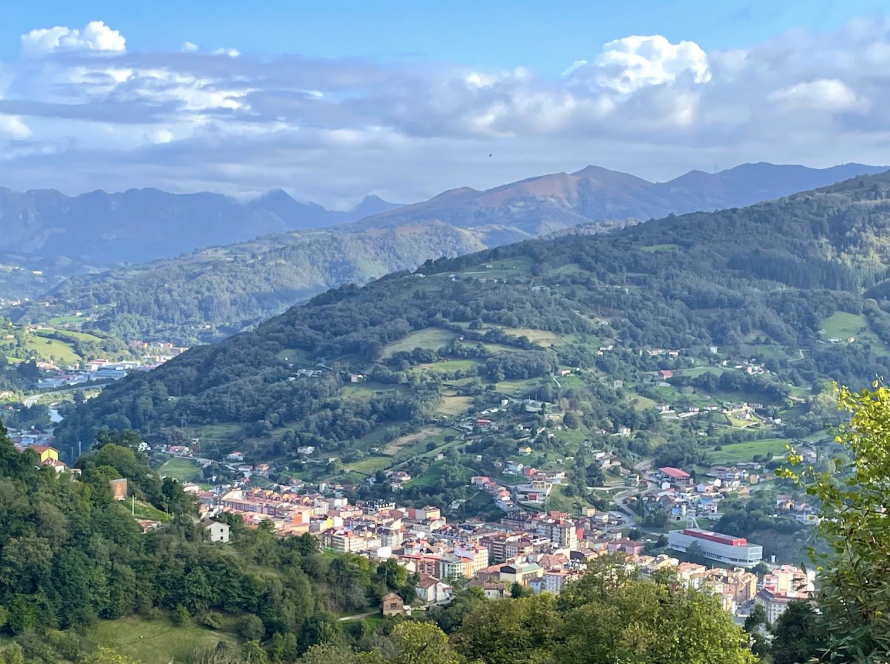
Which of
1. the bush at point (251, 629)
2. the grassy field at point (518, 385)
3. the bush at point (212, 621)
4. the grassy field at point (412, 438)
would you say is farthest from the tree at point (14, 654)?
the grassy field at point (518, 385)

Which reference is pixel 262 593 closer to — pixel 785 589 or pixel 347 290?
pixel 785 589

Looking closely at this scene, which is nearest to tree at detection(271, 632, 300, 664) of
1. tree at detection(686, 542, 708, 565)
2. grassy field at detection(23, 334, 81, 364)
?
tree at detection(686, 542, 708, 565)

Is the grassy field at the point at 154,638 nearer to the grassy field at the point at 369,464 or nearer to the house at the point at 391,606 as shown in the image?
the house at the point at 391,606

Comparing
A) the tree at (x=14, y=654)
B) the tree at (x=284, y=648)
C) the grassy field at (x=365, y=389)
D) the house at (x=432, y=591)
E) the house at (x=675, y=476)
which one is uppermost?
the tree at (x=14, y=654)

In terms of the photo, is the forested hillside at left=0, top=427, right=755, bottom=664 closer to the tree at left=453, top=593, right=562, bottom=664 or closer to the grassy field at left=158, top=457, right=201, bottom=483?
the tree at left=453, top=593, right=562, bottom=664

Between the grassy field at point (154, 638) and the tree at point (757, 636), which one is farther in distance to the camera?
the grassy field at point (154, 638)

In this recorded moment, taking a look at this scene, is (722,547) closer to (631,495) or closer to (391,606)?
(631,495)

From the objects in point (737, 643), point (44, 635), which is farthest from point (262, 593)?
point (737, 643)
